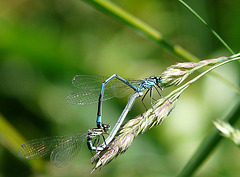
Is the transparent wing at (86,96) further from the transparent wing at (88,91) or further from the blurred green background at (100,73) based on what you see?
the blurred green background at (100,73)

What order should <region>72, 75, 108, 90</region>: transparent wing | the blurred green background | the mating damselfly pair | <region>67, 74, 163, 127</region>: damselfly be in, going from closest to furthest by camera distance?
the mating damselfly pair, <region>67, 74, 163, 127</region>: damselfly, <region>72, 75, 108, 90</region>: transparent wing, the blurred green background

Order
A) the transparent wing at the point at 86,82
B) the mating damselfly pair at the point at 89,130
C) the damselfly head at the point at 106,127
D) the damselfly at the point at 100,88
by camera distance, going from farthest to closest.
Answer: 1. the transparent wing at the point at 86,82
2. the damselfly at the point at 100,88
3. the damselfly head at the point at 106,127
4. the mating damselfly pair at the point at 89,130

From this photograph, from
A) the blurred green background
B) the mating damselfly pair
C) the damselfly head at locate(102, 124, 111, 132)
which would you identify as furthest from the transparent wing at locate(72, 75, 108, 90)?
the blurred green background

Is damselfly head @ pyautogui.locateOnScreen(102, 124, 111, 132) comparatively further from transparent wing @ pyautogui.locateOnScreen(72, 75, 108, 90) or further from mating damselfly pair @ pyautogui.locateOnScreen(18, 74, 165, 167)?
transparent wing @ pyautogui.locateOnScreen(72, 75, 108, 90)

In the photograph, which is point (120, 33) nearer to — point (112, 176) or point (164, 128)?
point (164, 128)

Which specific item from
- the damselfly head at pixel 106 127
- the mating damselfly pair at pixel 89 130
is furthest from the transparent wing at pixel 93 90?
the damselfly head at pixel 106 127

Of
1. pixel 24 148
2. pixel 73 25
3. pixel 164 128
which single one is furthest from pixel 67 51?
pixel 24 148

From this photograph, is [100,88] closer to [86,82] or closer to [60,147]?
[86,82]

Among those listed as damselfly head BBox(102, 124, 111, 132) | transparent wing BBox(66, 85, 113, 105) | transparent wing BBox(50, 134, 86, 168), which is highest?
transparent wing BBox(66, 85, 113, 105)
